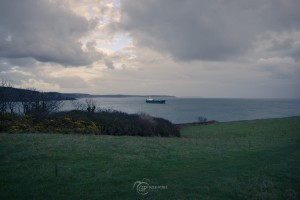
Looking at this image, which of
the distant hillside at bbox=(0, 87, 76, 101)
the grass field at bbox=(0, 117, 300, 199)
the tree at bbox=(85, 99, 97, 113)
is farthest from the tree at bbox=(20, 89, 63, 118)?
the grass field at bbox=(0, 117, 300, 199)

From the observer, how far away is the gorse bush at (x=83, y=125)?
24188 millimetres

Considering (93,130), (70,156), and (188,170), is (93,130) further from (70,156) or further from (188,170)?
(188,170)

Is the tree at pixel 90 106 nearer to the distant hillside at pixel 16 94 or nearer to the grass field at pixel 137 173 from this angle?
the distant hillside at pixel 16 94

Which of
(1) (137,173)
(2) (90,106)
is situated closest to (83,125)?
(1) (137,173)

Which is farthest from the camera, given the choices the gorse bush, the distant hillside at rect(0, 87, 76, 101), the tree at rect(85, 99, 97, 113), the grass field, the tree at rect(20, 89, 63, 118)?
the distant hillside at rect(0, 87, 76, 101)

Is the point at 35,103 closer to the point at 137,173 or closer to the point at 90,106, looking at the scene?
the point at 90,106

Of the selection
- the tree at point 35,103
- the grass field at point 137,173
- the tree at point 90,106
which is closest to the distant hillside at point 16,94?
the tree at point 35,103

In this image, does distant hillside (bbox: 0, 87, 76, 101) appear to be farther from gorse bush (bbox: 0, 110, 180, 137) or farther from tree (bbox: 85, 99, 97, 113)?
gorse bush (bbox: 0, 110, 180, 137)

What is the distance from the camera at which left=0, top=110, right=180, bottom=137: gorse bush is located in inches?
952

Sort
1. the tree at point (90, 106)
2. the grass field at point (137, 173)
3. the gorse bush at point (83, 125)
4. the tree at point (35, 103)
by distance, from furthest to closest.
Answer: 1. the tree at point (35, 103)
2. the tree at point (90, 106)
3. the gorse bush at point (83, 125)
4. the grass field at point (137, 173)

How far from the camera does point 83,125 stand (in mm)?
27438

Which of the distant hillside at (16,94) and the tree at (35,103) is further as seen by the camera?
the distant hillside at (16,94)

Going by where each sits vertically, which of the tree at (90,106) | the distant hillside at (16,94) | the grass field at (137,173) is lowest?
the grass field at (137,173)

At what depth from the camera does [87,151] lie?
12.8m
